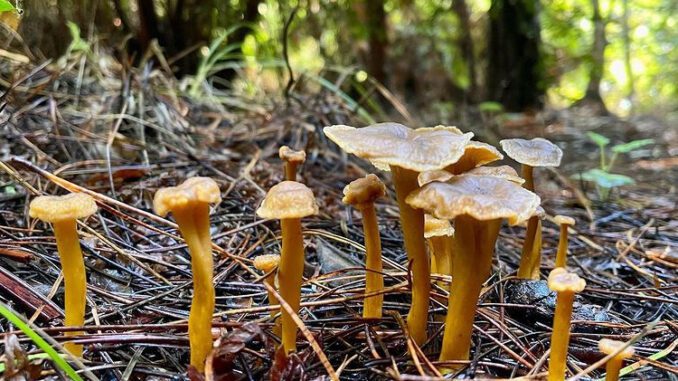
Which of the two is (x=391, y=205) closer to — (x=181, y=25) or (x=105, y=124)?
(x=105, y=124)

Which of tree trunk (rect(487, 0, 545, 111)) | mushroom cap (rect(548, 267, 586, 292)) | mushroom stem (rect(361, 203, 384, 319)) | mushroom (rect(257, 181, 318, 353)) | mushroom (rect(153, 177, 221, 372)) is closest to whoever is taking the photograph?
mushroom cap (rect(548, 267, 586, 292))

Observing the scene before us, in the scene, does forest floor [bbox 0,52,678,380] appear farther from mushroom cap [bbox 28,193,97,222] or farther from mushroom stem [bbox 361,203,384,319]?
mushroom cap [bbox 28,193,97,222]

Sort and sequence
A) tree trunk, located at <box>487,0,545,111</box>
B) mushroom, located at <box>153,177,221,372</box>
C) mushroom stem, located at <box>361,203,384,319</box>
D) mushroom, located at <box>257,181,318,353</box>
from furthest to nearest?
tree trunk, located at <box>487,0,545,111</box> → mushroom stem, located at <box>361,203,384,319</box> → mushroom, located at <box>257,181,318,353</box> → mushroom, located at <box>153,177,221,372</box>

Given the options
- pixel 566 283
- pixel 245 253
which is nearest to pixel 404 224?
pixel 566 283

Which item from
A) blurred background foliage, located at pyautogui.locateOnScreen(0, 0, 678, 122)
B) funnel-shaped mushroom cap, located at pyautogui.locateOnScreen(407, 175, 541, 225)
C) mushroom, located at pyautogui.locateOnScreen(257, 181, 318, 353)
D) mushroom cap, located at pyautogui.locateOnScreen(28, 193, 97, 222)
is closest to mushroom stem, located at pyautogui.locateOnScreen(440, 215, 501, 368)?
funnel-shaped mushroom cap, located at pyautogui.locateOnScreen(407, 175, 541, 225)

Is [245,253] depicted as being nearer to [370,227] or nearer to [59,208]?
[370,227]

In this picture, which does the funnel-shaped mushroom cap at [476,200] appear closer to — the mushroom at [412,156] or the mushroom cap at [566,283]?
the mushroom at [412,156]

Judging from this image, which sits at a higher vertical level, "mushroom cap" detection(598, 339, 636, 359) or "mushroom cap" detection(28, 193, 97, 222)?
"mushroom cap" detection(28, 193, 97, 222)
